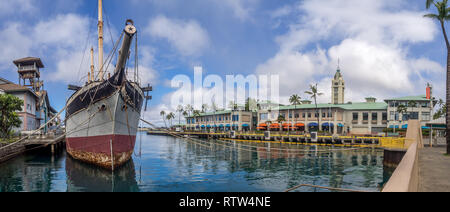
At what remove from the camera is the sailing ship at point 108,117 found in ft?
61.9

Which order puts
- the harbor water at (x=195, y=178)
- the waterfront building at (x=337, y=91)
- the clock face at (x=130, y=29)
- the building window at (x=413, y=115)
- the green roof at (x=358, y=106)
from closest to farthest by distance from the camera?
the clock face at (x=130, y=29) → the harbor water at (x=195, y=178) → the building window at (x=413, y=115) → the green roof at (x=358, y=106) → the waterfront building at (x=337, y=91)

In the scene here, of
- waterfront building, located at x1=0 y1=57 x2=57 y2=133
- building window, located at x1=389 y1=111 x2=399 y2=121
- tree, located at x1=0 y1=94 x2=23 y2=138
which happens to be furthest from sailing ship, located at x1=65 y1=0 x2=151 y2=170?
building window, located at x1=389 y1=111 x2=399 y2=121

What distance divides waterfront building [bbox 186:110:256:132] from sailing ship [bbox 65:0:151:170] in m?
64.0

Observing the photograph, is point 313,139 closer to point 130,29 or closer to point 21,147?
point 130,29

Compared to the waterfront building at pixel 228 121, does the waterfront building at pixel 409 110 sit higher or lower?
higher

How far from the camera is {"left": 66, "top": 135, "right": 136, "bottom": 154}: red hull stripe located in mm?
19250

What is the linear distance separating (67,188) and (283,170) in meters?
16.5

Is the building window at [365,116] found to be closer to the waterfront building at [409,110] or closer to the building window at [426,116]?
the waterfront building at [409,110]

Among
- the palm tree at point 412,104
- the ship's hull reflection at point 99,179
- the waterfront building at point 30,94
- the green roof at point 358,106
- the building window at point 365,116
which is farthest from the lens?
the building window at point 365,116

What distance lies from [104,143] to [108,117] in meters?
2.05

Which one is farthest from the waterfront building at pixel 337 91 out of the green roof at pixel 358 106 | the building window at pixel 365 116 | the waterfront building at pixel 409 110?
the waterfront building at pixel 409 110

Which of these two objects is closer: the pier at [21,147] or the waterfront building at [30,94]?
the pier at [21,147]

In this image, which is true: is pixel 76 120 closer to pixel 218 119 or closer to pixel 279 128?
pixel 279 128
